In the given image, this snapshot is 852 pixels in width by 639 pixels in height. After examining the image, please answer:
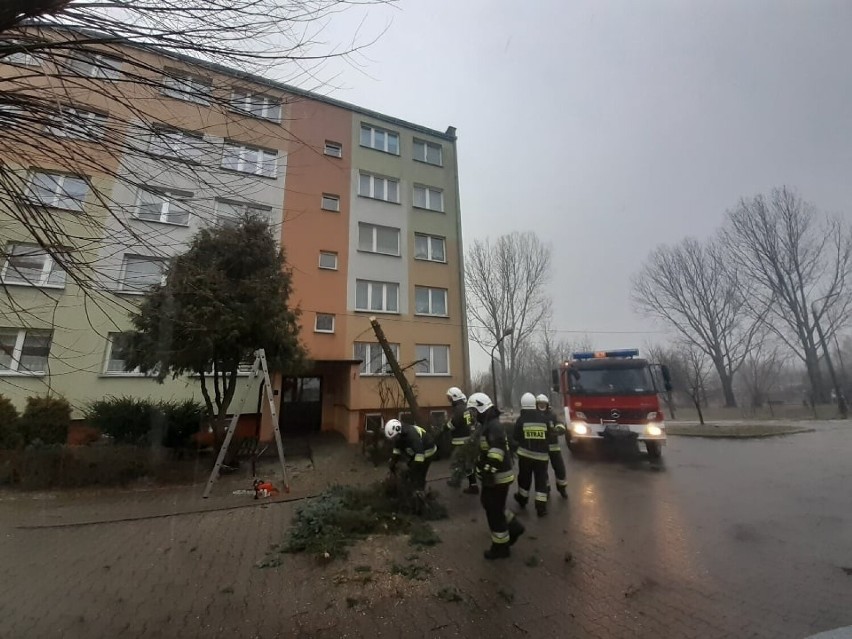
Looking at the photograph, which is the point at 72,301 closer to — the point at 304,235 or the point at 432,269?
the point at 304,235

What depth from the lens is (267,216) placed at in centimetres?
1164

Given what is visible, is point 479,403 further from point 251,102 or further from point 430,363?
point 430,363

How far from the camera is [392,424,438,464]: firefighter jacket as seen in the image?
21.5ft

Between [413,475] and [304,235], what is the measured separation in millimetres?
12067

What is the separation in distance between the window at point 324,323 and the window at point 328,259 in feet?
6.71

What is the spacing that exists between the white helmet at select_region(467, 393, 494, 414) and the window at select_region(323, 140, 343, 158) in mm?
15889

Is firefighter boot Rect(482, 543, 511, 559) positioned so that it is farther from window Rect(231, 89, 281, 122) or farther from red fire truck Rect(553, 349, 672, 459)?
red fire truck Rect(553, 349, 672, 459)

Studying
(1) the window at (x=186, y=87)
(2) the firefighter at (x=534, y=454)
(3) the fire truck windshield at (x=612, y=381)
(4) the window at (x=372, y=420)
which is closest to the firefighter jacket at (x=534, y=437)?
(2) the firefighter at (x=534, y=454)

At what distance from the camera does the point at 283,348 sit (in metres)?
10.4

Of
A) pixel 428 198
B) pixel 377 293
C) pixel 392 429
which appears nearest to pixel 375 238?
pixel 377 293

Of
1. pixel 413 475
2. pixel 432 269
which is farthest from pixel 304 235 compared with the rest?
pixel 413 475

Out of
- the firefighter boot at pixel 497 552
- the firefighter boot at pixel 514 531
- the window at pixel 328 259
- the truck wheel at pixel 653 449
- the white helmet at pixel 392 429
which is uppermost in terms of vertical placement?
the window at pixel 328 259

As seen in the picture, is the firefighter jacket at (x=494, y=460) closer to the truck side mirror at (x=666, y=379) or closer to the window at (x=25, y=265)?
the window at (x=25, y=265)

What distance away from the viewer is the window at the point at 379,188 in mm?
18234
